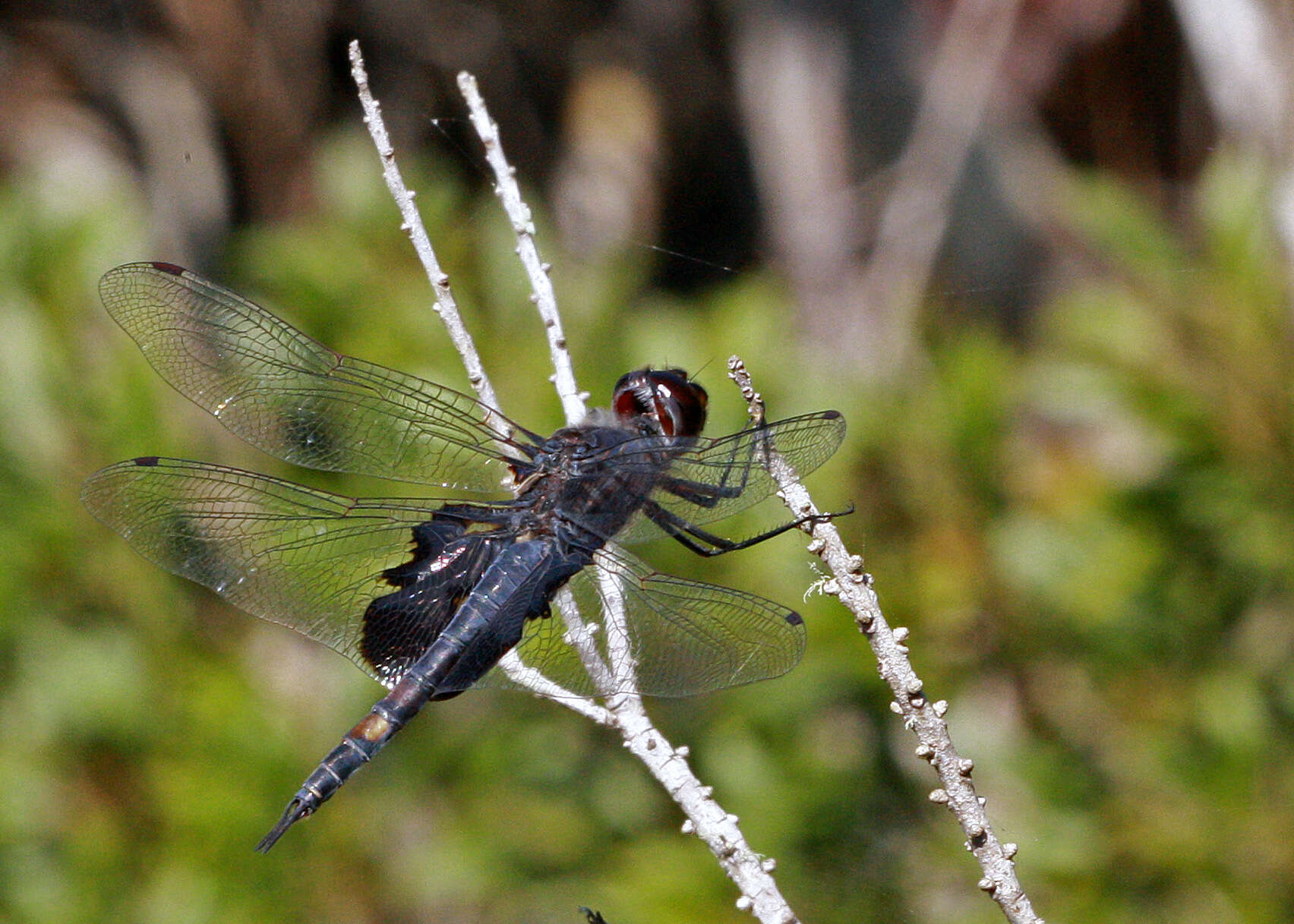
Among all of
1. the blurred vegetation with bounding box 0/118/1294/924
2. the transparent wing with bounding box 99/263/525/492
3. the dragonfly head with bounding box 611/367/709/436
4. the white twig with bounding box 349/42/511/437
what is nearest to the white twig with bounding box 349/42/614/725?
the white twig with bounding box 349/42/511/437

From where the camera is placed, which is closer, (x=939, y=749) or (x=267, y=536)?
(x=939, y=749)

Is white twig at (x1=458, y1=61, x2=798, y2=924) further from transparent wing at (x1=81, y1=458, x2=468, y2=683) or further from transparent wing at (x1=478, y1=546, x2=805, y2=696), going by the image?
transparent wing at (x1=81, y1=458, x2=468, y2=683)

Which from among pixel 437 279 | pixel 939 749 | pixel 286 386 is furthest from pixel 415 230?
pixel 939 749

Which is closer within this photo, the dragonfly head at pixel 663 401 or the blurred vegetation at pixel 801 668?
the dragonfly head at pixel 663 401

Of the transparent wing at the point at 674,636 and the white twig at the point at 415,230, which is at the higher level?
the white twig at the point at 415,230

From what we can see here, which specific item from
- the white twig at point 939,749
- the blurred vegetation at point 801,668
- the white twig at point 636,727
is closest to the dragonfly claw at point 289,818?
the white twig at point 636,727

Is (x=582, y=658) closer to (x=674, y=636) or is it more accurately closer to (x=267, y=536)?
(x=674, y=636)

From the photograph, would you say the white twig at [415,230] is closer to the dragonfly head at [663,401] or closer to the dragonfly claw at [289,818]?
the dragonfly head at [663,401]
